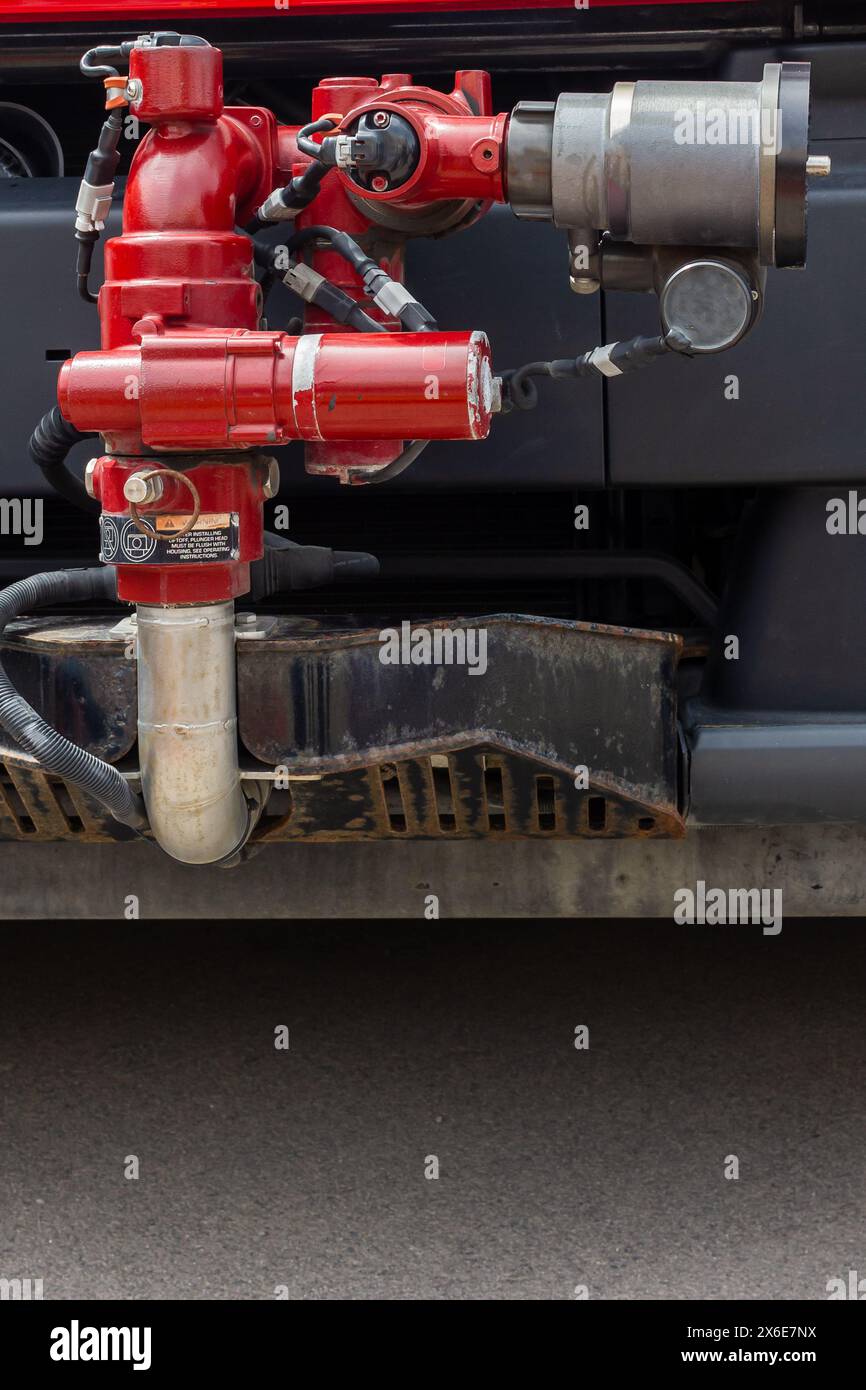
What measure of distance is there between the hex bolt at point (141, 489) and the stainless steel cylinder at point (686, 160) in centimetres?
48

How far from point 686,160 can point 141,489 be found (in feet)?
2.00

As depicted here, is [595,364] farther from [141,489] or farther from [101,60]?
[101,60]

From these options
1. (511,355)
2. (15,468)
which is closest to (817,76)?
(511,355)

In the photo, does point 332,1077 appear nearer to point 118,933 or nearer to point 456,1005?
point 456,1005

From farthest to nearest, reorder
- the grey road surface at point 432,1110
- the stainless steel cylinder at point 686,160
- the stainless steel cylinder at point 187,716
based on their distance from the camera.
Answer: the grey road surface at point 432,1110, the stainless steel cylinder at point 187,716, the stainless steel cylinder at point 686,160

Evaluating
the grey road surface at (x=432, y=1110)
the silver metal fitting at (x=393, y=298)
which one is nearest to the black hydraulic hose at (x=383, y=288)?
the silver metal fitting at (x=393, y=298)

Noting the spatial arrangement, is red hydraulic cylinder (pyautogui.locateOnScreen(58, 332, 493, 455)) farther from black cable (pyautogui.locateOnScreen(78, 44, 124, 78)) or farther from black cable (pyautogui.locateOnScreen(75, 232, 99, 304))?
black cable (pyautogui.locateOnScreen(78, 44, 124, 78))

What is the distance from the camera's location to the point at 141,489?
1.43m

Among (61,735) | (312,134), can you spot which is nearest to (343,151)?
(312,134)

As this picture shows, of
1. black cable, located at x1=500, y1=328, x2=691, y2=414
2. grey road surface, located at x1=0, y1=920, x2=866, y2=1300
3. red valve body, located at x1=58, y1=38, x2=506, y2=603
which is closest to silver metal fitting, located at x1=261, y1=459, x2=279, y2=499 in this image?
red valve body, located at x1=58, y1=38, x2=506, y2=603

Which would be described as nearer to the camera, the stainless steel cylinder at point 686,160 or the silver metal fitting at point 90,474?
the stainless steel cylinder at point 686,160

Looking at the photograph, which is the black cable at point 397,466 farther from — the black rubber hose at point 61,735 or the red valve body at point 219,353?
the black rubber hose at point 61,735

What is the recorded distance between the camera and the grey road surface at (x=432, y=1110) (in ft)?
5.96

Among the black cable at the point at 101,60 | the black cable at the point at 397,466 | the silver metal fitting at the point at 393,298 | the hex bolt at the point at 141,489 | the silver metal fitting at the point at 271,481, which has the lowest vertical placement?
the hex bolt at the point at 141,489
